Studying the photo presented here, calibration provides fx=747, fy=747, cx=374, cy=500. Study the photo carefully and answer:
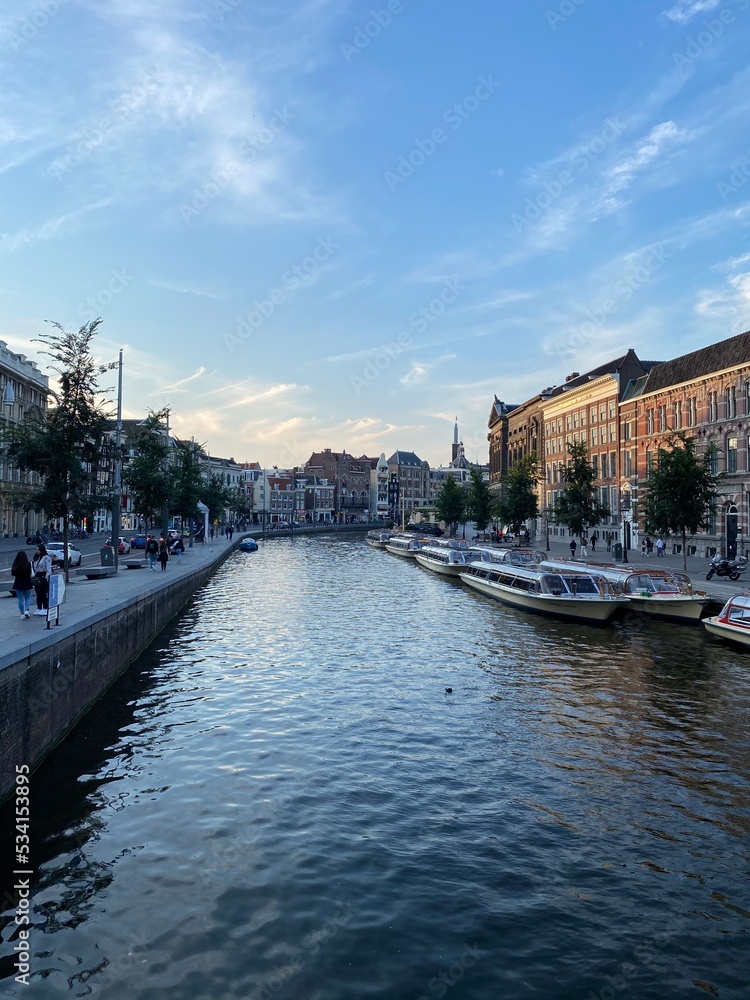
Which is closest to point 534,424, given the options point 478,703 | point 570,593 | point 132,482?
point 132,482

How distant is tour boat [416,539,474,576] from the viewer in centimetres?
5791

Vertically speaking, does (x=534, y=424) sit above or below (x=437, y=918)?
above

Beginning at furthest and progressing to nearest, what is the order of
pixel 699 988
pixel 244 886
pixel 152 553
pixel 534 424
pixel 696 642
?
pixel 534 424 → pixel 152 553 → pixel 696 642 → pixel 244 886 → pixel 699 988

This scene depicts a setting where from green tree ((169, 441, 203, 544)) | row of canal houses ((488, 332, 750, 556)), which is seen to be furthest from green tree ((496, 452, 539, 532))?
green tree ((169, 441, 203, 544))

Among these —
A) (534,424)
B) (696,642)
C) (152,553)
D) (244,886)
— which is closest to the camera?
(244,886)

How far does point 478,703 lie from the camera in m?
19.1

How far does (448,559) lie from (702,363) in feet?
80.1

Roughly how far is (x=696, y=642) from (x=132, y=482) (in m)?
41.8

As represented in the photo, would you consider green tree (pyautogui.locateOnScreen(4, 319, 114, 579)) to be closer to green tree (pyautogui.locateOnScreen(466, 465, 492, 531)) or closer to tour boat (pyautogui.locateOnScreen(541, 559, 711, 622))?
tour boat (pyautogui.locateOnScreen(541, 559, 711, 622))

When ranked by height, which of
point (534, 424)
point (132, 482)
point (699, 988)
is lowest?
point (699, 988)

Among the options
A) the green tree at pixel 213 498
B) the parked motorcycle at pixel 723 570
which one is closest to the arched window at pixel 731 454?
the parked motorcycle at pixel 723 570

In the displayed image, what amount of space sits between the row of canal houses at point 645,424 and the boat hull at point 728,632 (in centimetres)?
1701

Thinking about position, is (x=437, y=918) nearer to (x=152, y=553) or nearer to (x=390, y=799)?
(x=390, y=799)

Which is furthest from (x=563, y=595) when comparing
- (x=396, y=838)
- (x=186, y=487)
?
(x=186, y=487)
